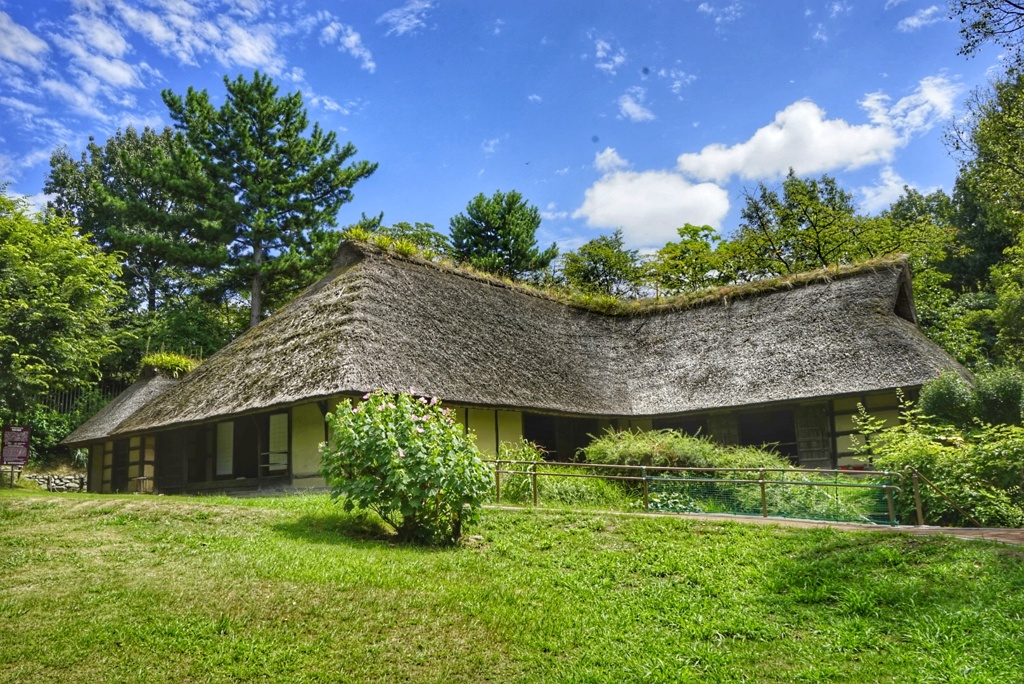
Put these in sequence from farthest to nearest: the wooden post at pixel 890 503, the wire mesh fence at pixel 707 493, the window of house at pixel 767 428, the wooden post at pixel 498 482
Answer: the window of house at pixel 767 428 < the wooden post at pixel 498 482 < the wire mesh fence at pixel 707 493 < the wooden post at pixel 890 503

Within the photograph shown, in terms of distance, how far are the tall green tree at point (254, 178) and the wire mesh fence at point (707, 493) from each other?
A: 20199 mm

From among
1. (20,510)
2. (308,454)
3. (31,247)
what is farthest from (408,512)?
(31,247)

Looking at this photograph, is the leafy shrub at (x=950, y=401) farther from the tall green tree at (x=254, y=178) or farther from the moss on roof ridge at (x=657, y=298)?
the tall green tree at (x=254, y=178)

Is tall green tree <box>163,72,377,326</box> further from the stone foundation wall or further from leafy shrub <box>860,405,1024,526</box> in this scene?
leafy shrub <box>860,405,1024,526</box>

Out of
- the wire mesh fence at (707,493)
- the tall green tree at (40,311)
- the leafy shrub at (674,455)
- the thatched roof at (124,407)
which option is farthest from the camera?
the thatched roof at (124,407)

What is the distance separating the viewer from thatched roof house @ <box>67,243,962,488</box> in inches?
613

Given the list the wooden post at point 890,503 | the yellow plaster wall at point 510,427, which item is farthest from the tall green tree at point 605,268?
the wooden post at point 890,503

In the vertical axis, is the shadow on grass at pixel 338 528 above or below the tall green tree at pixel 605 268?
below

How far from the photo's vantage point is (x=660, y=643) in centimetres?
661

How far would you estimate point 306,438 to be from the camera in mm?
15781

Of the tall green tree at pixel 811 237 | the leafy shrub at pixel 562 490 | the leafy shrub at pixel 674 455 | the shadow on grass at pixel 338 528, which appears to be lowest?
the shadow on grass at pixel 338 528

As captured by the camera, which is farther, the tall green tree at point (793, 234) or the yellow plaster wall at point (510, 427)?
the tall green tree at point (793, 234)

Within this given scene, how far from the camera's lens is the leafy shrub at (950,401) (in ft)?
48.8

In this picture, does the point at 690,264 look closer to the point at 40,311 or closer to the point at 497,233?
the point at 497,233
